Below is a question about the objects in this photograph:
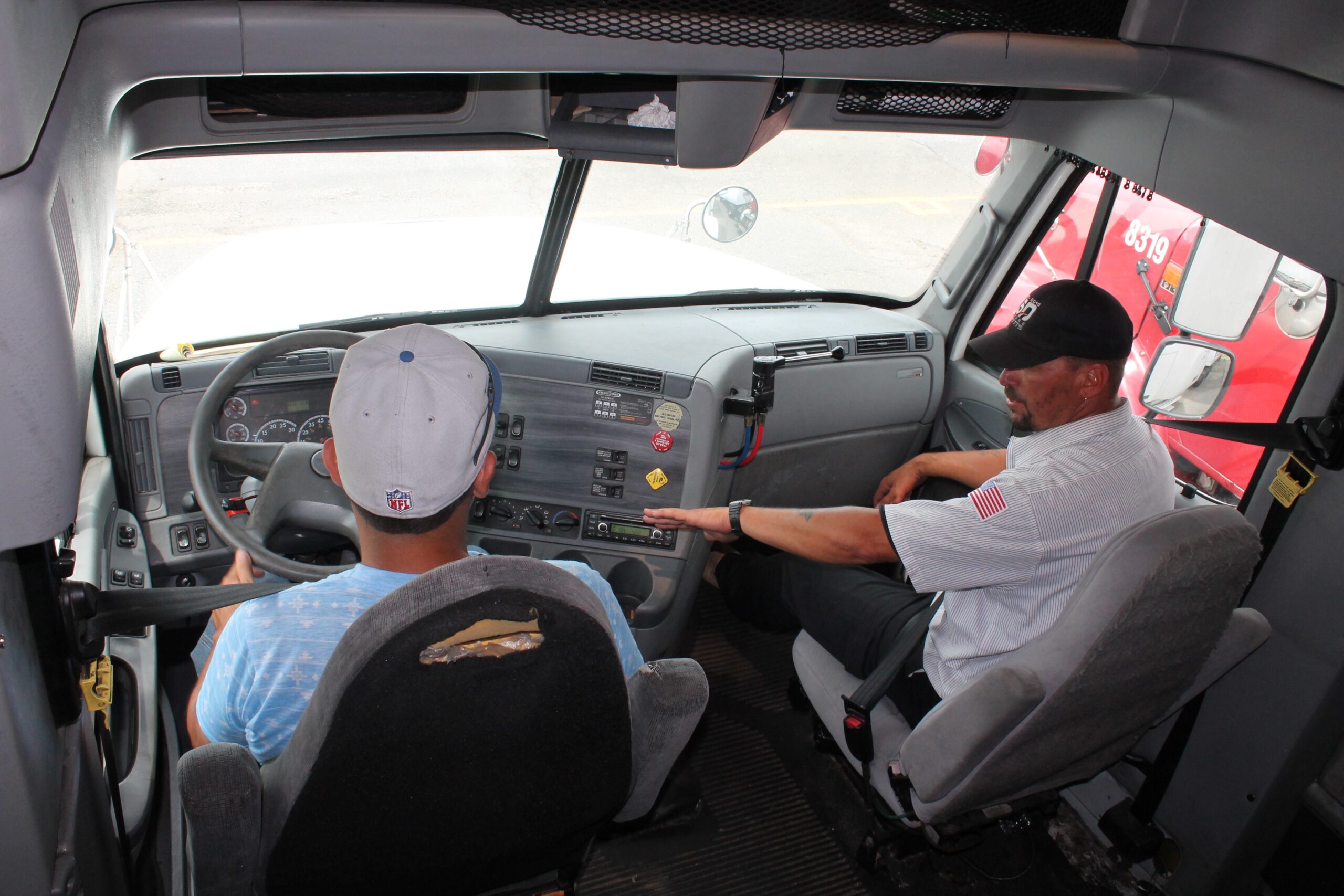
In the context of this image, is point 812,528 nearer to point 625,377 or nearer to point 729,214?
point 625,377

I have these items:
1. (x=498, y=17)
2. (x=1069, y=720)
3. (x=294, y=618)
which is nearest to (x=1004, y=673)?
(x=1069, y=720)

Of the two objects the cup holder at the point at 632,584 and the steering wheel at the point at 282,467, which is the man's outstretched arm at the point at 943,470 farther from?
the steering wheel at the point at 282,467

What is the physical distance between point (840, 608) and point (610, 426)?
0.99 meters

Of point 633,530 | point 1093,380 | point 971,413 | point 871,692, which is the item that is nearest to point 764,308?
point 971,413

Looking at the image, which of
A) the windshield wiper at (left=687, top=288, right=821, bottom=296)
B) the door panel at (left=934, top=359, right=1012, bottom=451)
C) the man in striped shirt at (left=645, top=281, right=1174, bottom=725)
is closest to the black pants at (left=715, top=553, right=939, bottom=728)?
the man in striped shirt at (left=645, top=281, right=1174, bottom=725)

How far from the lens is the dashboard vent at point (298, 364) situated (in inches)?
109

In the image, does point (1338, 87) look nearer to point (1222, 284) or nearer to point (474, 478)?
point (1222, 284)

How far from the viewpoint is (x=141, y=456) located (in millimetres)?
2691

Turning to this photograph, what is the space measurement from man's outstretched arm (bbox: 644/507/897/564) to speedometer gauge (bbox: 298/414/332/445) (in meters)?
1.07

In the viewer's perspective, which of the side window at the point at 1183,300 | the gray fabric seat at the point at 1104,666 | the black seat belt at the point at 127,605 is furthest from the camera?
the side window at the point at 1183,300

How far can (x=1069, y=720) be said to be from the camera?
1.98 m

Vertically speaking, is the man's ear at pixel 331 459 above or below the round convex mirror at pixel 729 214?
below

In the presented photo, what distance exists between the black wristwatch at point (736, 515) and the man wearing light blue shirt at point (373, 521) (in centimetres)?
99

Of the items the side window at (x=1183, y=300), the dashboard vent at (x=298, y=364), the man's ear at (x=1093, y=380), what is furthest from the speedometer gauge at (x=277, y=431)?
the side window at (x=1183, y=300)
